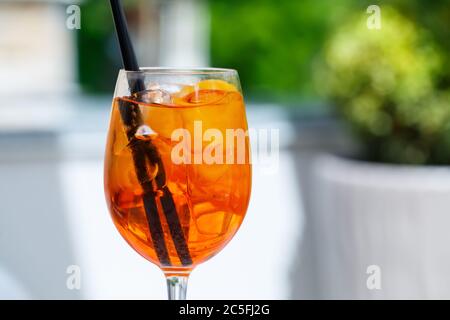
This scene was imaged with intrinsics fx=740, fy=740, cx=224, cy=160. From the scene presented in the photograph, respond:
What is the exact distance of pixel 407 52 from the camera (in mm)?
2145

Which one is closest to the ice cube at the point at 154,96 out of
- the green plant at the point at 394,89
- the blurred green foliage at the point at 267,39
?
the green plant at the point at 394,89

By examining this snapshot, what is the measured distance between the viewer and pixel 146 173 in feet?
2.38

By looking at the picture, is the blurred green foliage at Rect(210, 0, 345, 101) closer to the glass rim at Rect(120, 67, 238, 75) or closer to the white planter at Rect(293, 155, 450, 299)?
the white planter at Rect(293, 155, 450, 299)

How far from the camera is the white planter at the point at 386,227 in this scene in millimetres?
1848

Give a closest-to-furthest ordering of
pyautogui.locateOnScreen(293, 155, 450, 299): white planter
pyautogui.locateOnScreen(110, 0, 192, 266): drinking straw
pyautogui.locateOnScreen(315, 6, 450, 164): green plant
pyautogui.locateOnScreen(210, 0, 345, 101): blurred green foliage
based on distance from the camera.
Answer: pyautogui.locateOnScreen(110, 0, 192, 266): drinking straw < pyautogui.locateOnScreen(293, 155, 450, 299): white planter < pyautogui.locateOnScreen(315, 6, 450, 164): green plant < pyautogui.locateOnScreen(210, 0, 345, 101): blurred green foliage

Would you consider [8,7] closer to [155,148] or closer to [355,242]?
[355,242]

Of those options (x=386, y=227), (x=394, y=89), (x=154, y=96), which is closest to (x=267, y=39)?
(x=394, y=89)

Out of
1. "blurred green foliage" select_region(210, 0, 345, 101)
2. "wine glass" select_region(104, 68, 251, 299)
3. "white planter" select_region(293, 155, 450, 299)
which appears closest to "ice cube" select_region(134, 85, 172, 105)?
"wine glass" select_region(104, 68, 251, 299)

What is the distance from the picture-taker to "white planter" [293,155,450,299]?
6.06 feet

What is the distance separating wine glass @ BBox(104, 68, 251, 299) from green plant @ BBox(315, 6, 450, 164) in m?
1.43

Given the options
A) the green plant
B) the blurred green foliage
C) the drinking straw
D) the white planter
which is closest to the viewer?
the drinking straw

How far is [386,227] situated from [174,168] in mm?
1297
